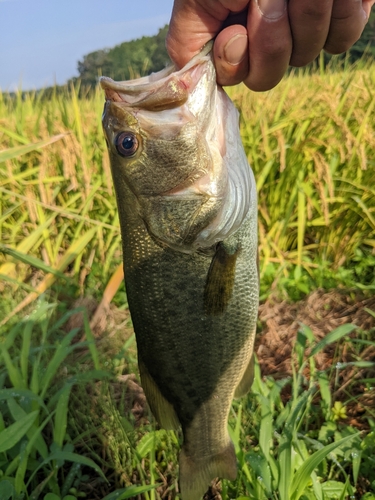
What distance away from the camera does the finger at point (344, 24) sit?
1.22m

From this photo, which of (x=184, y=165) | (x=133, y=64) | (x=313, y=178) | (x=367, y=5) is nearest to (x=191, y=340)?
(x=184, y=165)

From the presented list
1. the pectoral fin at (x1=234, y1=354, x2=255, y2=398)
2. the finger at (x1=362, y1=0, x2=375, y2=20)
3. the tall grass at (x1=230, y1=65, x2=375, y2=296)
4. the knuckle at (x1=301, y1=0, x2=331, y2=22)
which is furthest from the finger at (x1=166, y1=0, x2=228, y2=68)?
the tall grass at (x1=230, y1=65, x2=375, y2=296)

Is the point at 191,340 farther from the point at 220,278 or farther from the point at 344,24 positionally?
the point at 344,24

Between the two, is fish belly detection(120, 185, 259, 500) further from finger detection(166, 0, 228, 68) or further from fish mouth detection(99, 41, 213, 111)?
finger detection(166, 0, 228, 68)

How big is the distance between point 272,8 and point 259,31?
0.21 feet

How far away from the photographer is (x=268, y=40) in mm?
1211

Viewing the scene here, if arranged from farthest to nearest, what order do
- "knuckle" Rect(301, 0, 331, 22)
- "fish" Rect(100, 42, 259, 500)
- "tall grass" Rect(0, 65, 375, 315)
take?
"tall grass" Rect(0, 65, 375, 315) < "fish" Rect(100, 42, 259, 500) < "knuckle" Rect(301, 0, 331, 22)

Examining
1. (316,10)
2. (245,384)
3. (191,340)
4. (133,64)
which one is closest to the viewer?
(316,10)

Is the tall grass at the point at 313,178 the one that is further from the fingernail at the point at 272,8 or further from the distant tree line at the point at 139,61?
the fingernail at the point at 272,8

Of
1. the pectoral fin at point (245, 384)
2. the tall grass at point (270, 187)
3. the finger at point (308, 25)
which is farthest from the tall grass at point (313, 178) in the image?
the finger at point (308, 25)

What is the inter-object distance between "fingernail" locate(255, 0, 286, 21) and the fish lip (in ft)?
0.53

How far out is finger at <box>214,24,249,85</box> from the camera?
1180mm

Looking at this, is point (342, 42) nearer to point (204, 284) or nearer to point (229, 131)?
point (229, 131)

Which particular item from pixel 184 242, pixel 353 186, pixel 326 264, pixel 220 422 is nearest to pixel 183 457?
pixel 220 422
